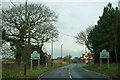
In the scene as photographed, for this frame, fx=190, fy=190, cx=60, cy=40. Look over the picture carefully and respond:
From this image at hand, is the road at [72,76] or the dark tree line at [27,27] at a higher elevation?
the dark tree line at [27,27]

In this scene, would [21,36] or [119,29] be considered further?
[21,36]

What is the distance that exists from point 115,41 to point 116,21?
2.33 ft

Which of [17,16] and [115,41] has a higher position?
[17,16]

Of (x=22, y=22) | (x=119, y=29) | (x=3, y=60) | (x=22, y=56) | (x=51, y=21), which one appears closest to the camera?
(x=119, y=29)

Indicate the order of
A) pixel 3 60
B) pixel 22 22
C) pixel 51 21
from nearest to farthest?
pixel 3 60 < pixel 22 22 < pixel 51 21

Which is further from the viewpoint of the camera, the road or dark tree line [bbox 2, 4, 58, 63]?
dark tree line [bbox 2, 4, 58, 63]

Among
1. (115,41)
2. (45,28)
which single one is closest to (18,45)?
(45,28)

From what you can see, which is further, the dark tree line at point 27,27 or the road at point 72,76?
the dark tree line at point 27,27

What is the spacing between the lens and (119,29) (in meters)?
6.47

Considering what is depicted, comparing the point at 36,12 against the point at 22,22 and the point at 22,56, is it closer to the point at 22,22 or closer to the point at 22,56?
the point at 22,22

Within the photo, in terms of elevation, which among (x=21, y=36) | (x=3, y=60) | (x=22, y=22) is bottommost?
(x=3, y=60)

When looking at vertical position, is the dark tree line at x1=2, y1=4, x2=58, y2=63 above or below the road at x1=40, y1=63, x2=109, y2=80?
above

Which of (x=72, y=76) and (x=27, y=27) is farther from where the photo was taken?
(x=27, y=27)

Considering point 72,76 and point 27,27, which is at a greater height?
point 27,27
